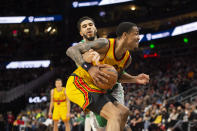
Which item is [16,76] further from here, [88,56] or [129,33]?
[88,56]

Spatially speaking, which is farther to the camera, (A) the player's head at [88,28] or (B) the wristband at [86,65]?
(A) the player's head at [88,28]

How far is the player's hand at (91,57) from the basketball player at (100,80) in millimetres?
50

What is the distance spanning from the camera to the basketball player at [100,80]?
3520 mm

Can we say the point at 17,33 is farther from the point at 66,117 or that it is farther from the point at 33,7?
the point at 66,117

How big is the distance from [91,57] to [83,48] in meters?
0.36

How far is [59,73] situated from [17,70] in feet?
14.8

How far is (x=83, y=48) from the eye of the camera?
148 inches

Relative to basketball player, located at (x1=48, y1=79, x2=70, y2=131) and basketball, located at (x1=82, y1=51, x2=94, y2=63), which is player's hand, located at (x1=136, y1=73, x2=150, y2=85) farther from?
basketball player, located at (x1=48, y1=79, x2=70, y2=131)

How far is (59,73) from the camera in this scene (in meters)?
25.6

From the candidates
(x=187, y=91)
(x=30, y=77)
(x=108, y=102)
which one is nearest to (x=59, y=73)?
(x=30, y=77)

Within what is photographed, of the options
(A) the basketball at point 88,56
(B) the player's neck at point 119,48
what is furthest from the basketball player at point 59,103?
(A) the basketball at point 88,56

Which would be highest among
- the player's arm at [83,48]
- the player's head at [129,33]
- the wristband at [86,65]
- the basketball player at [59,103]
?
the player's head at [129,33]

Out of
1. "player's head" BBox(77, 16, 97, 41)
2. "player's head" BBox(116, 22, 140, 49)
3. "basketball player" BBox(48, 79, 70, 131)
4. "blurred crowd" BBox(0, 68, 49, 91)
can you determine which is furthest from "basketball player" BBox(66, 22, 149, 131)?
"blurred crowd" BBox(0, 68, 49, 91)

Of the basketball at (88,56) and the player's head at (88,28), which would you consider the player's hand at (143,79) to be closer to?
the player's head at (88,28)
